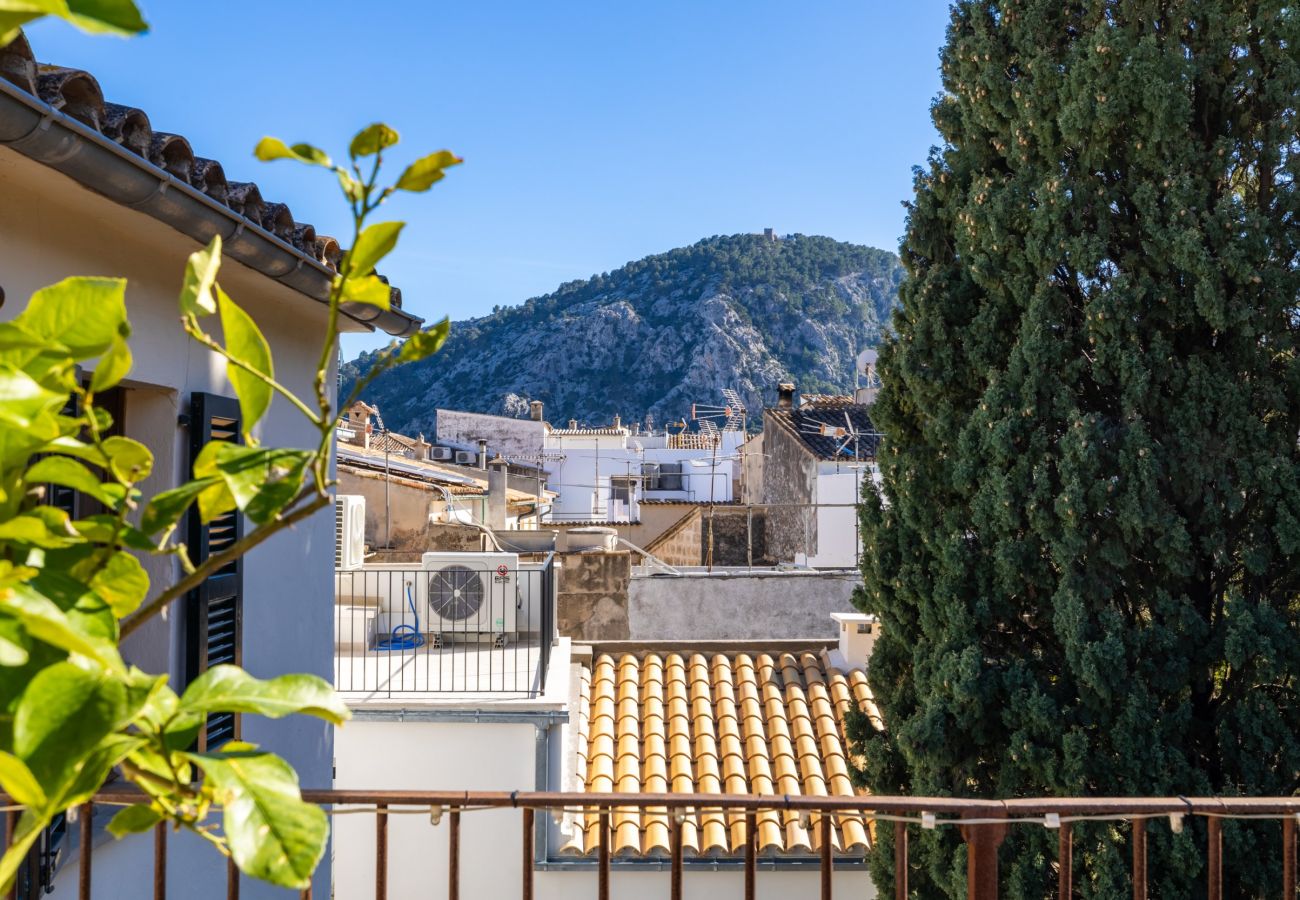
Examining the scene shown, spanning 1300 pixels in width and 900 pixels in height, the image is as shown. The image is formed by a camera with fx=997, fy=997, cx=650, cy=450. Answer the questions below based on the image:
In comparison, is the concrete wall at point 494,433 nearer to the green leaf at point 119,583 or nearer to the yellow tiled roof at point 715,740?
the yellow tiled roof at point 715,740

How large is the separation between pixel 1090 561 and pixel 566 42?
41.6 ft

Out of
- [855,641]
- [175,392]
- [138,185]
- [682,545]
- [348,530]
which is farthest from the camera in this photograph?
[682,545]

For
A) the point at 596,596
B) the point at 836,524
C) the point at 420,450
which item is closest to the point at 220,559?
the point at 596,596

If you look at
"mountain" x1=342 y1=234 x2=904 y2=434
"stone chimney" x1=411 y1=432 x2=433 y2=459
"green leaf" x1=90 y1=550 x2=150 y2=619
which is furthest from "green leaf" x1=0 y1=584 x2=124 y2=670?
"mountain" x1=342 y1=234 x2=904 y2=434

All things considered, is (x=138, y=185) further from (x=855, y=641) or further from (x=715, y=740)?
(x=855, y=641)

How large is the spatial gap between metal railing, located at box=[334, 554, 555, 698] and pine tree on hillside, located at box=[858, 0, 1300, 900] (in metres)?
4.80

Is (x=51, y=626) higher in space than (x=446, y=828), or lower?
higher

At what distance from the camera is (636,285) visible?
269 feet

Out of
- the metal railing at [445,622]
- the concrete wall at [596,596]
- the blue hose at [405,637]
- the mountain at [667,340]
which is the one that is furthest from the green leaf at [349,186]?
the mountain at [667,340]

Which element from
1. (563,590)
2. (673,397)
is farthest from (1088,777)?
(673,397)

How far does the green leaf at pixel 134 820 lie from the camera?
0.73 m

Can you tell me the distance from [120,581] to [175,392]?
3.49 m

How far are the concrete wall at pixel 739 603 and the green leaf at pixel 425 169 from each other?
11303mm

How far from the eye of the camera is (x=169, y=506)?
0.69 m
